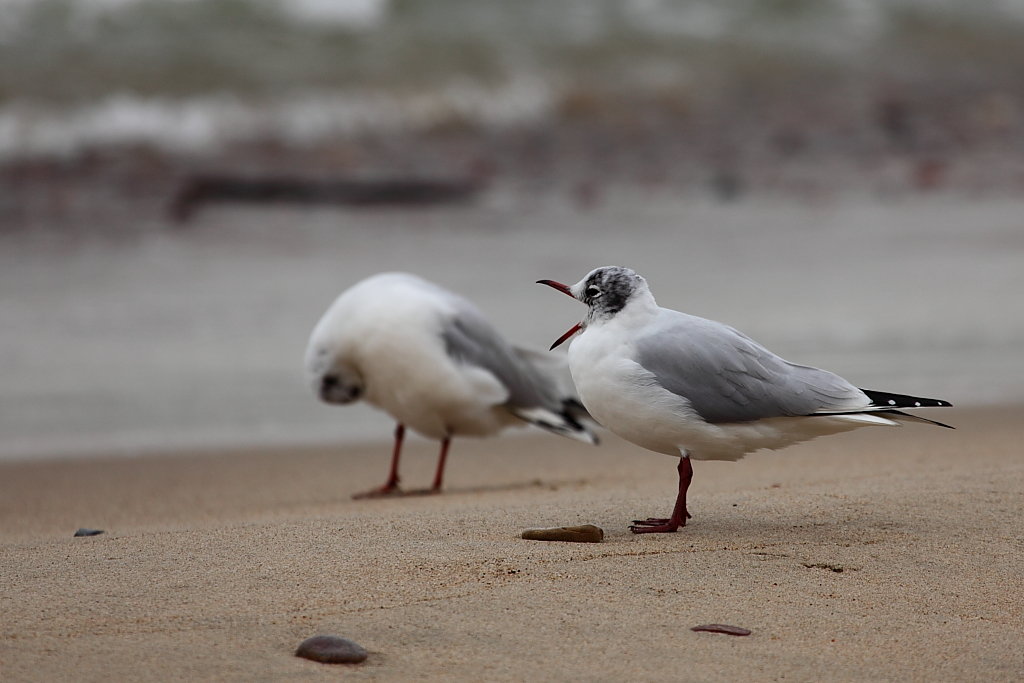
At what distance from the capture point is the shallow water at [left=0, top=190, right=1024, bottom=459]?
22.4 feet

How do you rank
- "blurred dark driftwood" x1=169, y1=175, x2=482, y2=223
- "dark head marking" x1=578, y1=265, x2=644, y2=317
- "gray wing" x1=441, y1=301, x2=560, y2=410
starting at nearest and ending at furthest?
"dark head marking" x1=578, y1=265, x2=644, y2=317 → "gray wing" x1=441, y1=301, x2=560, y2=410 → "blurred dark driftwood" x1=169, y1=175, x2=482, y2=223

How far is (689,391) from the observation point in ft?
11.2

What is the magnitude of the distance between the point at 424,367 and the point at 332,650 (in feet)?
9.56

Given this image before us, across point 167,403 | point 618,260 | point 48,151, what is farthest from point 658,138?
point 167,403

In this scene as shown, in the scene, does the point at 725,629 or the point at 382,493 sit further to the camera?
the point at 382,493

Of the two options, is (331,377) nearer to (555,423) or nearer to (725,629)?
(555,423)

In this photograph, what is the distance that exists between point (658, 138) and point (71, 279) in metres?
5.58

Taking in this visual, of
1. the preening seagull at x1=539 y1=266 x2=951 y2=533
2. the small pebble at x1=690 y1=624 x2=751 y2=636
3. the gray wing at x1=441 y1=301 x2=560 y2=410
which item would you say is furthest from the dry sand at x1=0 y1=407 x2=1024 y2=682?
the gray wing at x1=441 y1=301 x2=560 y2=410

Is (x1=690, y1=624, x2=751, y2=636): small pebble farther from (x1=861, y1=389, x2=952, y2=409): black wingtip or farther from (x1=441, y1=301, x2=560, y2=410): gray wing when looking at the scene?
(x1=441, y1=301, x2=560, y2=410): gray wing

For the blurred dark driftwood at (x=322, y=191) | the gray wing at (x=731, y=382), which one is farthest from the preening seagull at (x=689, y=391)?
the blurred dark driftwood at (x=322, y=191)

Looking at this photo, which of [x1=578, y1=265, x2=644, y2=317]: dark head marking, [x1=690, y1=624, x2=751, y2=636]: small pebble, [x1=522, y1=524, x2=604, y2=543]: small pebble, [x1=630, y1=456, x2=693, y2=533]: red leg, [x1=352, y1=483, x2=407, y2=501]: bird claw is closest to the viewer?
[x1=690, y1=624, x2=751, y2=636]: small pebble

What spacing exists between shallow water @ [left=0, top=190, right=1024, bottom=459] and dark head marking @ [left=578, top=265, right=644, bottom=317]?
3.03 metres

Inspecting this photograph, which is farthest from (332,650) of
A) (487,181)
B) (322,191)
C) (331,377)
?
(487,181)

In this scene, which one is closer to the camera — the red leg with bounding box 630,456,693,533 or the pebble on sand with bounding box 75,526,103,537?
the red leg with bounding box 630,456,693,533
